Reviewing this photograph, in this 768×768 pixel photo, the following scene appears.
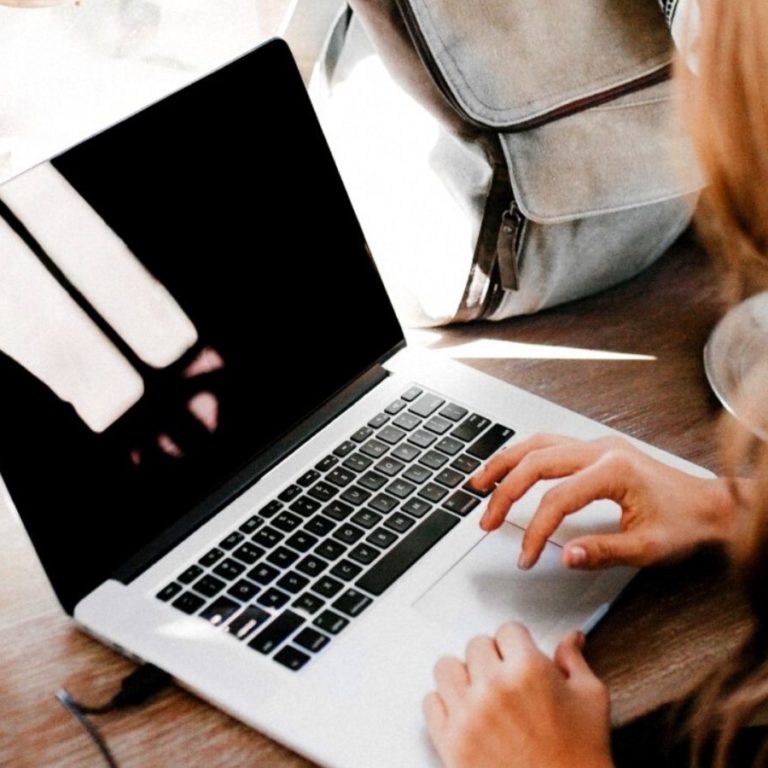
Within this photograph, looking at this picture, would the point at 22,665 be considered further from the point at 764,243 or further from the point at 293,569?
the point at 764,243

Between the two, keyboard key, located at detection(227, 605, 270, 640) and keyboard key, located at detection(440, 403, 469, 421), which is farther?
keyboard key, located at detection(440, 403, 469, 421)

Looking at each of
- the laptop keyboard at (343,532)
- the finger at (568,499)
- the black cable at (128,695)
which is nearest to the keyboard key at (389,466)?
the laptop keyboard at (343,532)

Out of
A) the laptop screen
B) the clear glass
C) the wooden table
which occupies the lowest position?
the clear glass

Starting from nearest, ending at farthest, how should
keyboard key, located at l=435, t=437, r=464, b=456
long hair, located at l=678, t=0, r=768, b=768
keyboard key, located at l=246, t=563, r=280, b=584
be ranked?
long hair, located at l=678, t=0, r=768, b=768 → keyboard key, located at l=246, t=563, r=280, b=584 → keyboard key, located at l=435, t=437, r=464, b=456

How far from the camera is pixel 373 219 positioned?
96cm

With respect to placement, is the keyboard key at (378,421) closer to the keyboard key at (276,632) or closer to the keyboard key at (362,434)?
the keyboard key at (362,434)

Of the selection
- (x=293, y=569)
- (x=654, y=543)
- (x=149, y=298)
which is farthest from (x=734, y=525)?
(x=149, y=298)

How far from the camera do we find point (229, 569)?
671 millimetres

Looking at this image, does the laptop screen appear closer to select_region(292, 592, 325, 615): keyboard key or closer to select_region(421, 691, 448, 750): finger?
select_region(292, 592, 325, 615): keyboard key

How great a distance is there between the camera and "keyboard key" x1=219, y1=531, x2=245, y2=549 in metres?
0.69

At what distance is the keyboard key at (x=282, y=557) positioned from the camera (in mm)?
674

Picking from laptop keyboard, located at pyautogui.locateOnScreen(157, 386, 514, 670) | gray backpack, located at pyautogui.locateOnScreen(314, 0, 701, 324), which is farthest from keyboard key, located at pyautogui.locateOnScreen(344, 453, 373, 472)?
gray backpack, located at pyautogui.locateOnScreen(314, 0, 701, 324)

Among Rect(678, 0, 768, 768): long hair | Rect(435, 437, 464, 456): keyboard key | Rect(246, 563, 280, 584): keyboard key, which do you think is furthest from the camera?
Rect(435, 437, 464, 456): keyboard key

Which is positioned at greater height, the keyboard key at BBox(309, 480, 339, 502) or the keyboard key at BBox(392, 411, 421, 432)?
the keyboard key at BBox(309, 480, 339, 502)
